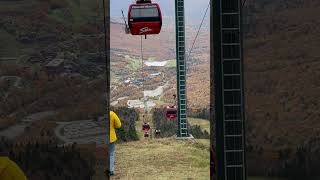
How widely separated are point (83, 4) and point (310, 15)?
2630mm

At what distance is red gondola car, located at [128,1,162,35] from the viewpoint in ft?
29.6

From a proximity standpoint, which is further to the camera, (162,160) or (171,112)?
(171,112)

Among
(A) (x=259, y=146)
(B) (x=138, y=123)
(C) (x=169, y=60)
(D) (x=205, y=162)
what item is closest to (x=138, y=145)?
(D) (x=205, y=162)

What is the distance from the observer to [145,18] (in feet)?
29.7

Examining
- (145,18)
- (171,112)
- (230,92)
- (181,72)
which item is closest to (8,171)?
(230,92)

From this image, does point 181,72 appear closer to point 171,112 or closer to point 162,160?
point 171,112

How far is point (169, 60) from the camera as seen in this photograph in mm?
40938

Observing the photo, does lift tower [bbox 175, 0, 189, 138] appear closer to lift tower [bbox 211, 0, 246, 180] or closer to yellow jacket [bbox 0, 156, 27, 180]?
lift tower [bbox 211, 0, 246, 180]

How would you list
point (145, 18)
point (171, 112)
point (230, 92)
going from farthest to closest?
point (171, 112), point (145, 18), point (230, 92)

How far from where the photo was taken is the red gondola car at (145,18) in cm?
902

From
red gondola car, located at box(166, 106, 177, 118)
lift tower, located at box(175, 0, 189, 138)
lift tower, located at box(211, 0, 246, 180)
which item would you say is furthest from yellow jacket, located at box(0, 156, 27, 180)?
red gondola car, located at box(166, 106, 177, 118)

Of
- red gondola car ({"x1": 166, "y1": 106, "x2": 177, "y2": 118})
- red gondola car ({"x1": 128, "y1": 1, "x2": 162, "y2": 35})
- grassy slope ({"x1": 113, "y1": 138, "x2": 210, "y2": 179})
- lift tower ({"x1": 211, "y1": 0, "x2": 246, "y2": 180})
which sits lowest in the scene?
grassy slope ({"x1": 113, "y1": 138, "x2": 210, "y2": 179})

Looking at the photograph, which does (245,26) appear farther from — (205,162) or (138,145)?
(138,145)

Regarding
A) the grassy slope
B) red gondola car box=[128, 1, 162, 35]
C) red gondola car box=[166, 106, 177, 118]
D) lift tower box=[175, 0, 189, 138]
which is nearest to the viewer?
red gondola car box=[128, 1, 162, 35]
